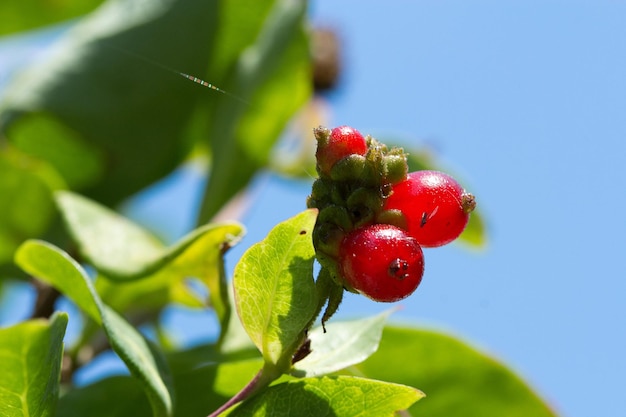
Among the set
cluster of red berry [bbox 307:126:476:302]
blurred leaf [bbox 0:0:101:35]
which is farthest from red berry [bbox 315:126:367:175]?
blurred leaf [bbox 0:0:101:35]

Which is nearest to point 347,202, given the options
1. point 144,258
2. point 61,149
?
point 144,258

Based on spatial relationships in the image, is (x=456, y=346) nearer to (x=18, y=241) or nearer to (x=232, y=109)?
(x=232, y=109)

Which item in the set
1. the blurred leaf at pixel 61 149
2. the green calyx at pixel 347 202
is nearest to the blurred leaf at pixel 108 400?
the green calyx at pixel 347 202

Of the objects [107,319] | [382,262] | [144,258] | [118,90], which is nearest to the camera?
[382,262]

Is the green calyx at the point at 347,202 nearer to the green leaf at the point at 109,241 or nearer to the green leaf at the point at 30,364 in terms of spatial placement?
the green leaf at the point at 30,364

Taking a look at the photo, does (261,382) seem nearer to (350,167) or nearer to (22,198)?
(350,167)

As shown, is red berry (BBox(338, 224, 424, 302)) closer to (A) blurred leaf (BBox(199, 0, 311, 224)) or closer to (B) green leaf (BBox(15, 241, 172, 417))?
(B) green leaf (BBox(15, 241, 172, 417))
